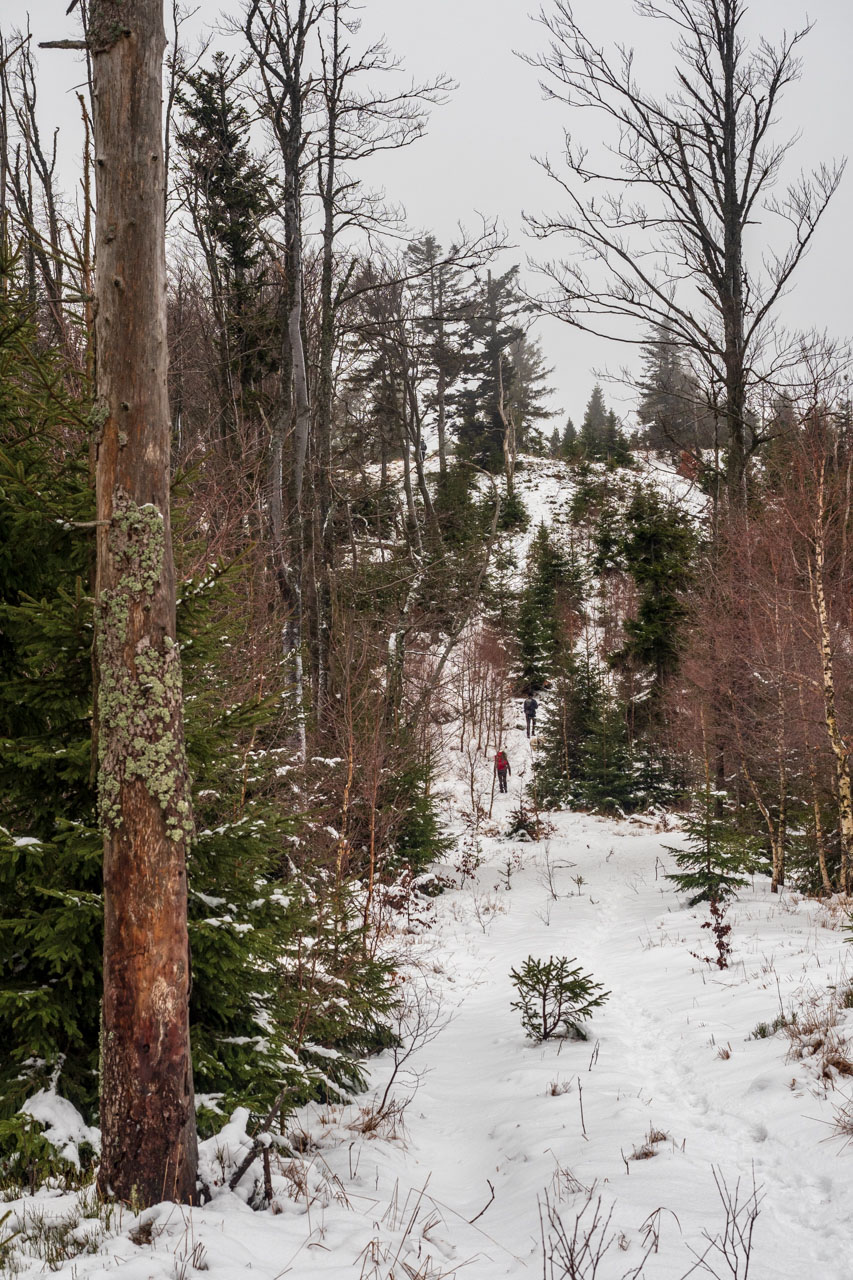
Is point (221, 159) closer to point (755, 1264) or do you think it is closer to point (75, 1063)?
point (75, 1063)

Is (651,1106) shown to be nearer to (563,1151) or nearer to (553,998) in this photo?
(563,1151)

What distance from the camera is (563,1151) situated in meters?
4.38

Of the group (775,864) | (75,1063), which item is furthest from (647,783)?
(75,1063)

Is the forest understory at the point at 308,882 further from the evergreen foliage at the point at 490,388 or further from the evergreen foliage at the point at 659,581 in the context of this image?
the evergreen foliage at the point at 490,388

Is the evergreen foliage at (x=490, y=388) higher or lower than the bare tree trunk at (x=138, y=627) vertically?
higher

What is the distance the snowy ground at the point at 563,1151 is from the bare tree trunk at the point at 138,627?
54 cm

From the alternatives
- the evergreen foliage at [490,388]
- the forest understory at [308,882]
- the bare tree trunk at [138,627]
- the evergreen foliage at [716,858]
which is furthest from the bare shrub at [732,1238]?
the evergreen foliage at [490,388]

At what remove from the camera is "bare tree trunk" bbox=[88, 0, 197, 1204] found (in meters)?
3.22

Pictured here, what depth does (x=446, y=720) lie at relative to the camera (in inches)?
1004

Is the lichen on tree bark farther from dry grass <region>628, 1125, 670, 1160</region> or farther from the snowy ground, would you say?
dry grass <region>628, 1125, 670, 1160</region>

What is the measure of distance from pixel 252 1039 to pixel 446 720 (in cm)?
2148

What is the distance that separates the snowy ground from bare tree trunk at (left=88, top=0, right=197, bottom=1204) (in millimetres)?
544

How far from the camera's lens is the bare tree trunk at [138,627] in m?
3.22

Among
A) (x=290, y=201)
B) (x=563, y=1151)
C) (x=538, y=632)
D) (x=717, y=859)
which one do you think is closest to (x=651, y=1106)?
(x=563, y=1151)
